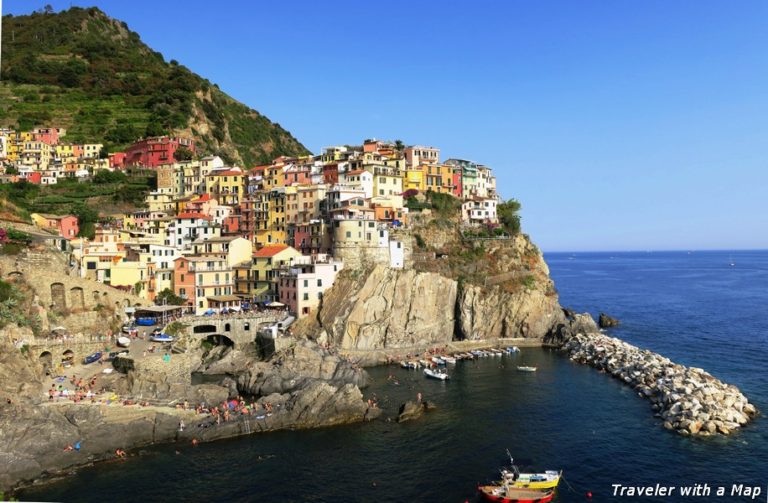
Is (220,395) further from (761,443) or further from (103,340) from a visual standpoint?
(761,443)

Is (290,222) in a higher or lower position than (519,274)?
higher

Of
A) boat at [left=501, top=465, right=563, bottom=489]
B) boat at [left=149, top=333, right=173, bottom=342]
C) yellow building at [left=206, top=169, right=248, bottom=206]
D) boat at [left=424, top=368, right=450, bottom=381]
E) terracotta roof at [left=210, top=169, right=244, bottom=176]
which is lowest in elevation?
boat at [left=501, top=465, right=563, bottom=489]

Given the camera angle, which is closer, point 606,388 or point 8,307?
point 8,307

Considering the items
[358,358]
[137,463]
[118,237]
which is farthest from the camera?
[118,237]

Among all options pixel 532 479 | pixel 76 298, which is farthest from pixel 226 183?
pixel 532 479

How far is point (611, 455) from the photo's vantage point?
33.6m

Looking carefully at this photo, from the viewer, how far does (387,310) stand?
57406mm

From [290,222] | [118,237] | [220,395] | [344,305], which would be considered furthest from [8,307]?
[290,222]

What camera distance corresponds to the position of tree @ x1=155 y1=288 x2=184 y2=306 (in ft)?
184

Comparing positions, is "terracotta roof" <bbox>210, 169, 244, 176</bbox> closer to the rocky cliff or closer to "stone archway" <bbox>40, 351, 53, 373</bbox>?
the rocky cliff

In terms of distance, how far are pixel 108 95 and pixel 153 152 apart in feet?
102

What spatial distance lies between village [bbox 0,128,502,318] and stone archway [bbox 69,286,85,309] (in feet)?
19.4

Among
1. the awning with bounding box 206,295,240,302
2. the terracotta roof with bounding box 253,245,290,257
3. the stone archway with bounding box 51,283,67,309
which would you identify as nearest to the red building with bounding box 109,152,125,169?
the terracotta roof with bounding box 253,245,290,257

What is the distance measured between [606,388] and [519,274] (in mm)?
23671
